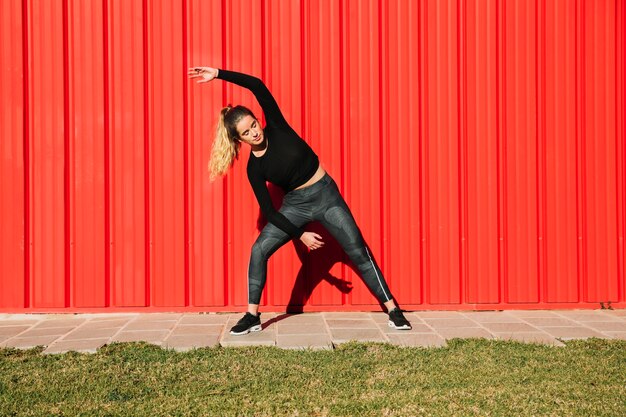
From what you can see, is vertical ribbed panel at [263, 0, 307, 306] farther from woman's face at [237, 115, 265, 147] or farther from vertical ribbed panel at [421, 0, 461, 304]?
vertical ribbed panel at [421, 0, 461, 304]

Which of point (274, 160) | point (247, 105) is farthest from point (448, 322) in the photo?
point (247, 105)

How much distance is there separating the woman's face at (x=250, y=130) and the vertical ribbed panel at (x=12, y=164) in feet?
6.81

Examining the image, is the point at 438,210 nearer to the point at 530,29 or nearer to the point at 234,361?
the point at 530,29

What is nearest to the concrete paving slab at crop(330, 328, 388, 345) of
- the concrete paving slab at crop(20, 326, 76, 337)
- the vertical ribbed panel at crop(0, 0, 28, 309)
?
the concrete paving slab at crop(20, 326, 76, 337)

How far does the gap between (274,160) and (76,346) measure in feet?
5.93

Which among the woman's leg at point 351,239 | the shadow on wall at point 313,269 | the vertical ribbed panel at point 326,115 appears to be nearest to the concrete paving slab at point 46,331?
the shadow on wall at point 313,269

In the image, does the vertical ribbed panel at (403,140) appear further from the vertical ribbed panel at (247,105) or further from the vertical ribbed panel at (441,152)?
the vertical ribbed panel at (247,105)

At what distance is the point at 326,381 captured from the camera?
317 cm

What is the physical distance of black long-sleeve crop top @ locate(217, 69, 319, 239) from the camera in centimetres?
426

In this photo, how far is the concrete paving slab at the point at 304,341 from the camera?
3.88m

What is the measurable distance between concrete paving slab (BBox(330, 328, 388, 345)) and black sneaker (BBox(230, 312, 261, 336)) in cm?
54

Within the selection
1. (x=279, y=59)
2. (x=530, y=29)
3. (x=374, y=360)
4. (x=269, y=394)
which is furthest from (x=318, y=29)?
(x=269, y=394)

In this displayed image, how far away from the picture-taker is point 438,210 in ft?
16.8

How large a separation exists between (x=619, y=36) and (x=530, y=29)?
785mm
